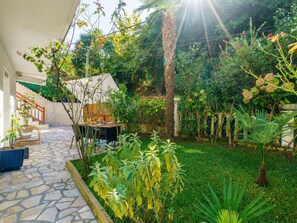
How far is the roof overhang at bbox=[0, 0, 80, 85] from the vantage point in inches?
143

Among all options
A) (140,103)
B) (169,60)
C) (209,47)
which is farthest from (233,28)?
(140,103)

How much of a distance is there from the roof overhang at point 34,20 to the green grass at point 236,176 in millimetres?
3425

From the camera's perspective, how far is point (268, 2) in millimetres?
9539

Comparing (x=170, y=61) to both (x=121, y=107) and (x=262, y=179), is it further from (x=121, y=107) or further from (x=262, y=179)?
(x=262, y=179)

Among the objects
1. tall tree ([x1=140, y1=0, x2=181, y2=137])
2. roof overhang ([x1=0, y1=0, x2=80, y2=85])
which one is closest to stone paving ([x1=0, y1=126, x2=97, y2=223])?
roof overhang ([x1=0, y1=0, x2=80, y2=85])

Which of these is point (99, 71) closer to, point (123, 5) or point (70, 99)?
point (70, 99)

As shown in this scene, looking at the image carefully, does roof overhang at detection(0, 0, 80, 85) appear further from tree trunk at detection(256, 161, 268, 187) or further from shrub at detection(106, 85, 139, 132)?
tree trunk at detection(256, 161, 268, 187)

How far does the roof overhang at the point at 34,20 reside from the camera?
3.63 meters

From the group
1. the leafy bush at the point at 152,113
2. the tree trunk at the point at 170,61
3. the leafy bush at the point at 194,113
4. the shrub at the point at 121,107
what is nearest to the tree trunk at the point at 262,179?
the leafy bush at the point at 194,113

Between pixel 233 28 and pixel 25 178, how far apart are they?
11176 mm

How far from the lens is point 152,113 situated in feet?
27.9

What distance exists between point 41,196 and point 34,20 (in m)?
3.68

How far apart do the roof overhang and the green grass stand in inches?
135

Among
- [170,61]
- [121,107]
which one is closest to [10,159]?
[121,107]
